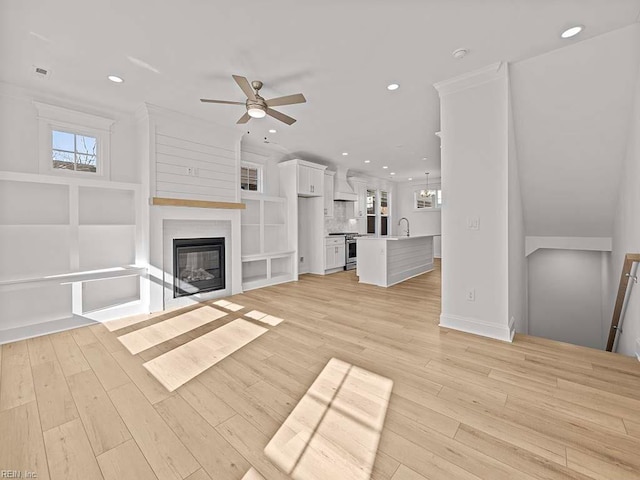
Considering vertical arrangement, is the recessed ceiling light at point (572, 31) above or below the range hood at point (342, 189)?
above

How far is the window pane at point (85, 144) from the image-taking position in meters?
3.71

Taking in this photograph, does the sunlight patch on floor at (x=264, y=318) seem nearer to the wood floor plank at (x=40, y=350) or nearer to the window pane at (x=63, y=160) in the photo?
the wood floor plank at (x=40, y=350)

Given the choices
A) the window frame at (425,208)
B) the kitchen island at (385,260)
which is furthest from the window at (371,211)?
the kitchen island at (385,260)

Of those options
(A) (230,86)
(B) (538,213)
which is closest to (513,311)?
(B) (538,213)

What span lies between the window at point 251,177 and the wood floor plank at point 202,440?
4469 millimetres

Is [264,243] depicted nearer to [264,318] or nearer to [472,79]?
[264,318]

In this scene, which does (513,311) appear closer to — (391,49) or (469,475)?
(469,475)

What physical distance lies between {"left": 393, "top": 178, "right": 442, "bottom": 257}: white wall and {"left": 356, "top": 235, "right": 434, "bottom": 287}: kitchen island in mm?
3466

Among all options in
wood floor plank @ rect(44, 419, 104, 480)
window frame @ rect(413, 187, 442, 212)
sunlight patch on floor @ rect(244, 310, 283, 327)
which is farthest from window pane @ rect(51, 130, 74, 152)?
window frame @ rect(413, 187, 442, 212)

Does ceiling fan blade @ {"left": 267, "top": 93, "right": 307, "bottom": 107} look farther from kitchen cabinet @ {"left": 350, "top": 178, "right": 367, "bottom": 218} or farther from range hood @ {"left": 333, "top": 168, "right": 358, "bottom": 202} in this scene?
kitchen cabinet @ {"left": 350, "top": 178, "right": 367, "bottom": 218}

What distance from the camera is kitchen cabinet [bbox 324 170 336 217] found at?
6831 mm

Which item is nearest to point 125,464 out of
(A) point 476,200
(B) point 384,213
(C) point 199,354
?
(C) point 199,354

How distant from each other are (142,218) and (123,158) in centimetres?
96

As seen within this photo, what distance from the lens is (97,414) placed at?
5.74ft
